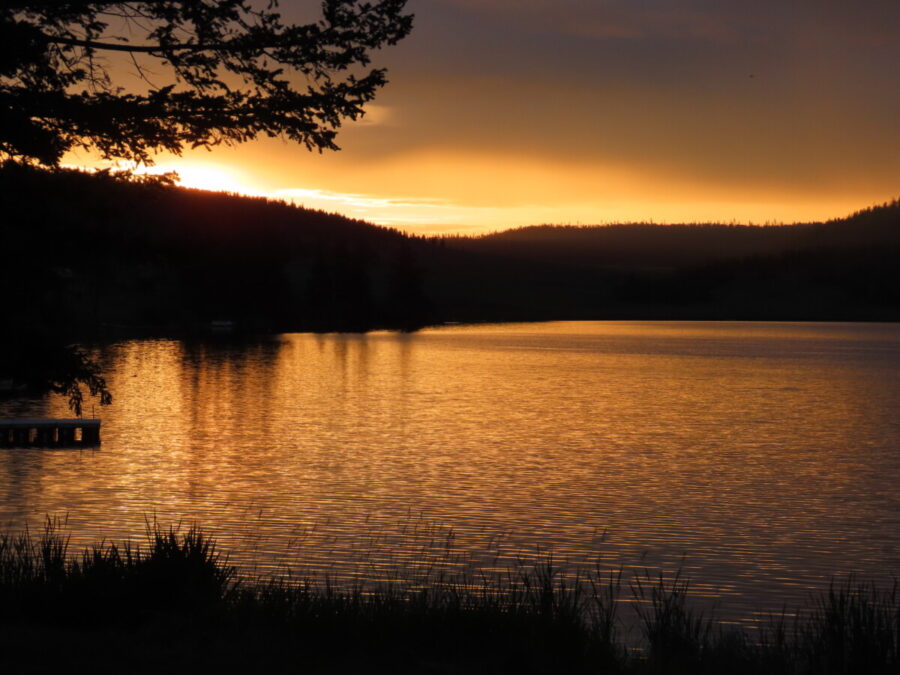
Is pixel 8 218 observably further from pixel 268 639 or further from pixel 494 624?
pixel 494 624

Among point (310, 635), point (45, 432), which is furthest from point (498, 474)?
point (310, 635)

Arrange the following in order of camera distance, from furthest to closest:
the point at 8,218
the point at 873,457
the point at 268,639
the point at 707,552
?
the point at 873,457 < the point at 707,552 < the point at 8,218 < the point at 268,639

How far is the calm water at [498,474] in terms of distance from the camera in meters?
20.3

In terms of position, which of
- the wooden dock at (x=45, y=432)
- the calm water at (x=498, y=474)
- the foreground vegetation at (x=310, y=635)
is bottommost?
the calm water at (x=498, y=474)

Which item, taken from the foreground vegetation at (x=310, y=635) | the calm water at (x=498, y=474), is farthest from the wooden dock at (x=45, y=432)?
the foreground vegetation at (x=310, y=635)

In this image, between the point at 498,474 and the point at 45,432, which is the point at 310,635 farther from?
the point at 45,432

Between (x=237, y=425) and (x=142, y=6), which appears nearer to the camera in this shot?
(x=142, y=6)

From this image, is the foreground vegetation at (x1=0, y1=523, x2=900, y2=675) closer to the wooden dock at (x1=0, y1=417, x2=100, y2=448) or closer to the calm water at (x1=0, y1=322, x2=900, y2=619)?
the calm water at (x1=0, y1=322, x2=900, y2=619)

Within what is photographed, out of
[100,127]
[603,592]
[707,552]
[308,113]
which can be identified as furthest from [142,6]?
[707,552]

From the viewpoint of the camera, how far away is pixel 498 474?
30.2 meters

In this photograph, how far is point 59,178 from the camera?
16781mm

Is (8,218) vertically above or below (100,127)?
below

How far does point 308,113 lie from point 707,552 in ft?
40.2

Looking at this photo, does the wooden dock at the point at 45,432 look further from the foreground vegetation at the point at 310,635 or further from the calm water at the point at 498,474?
the foreground vegetation at the point at 310,635
